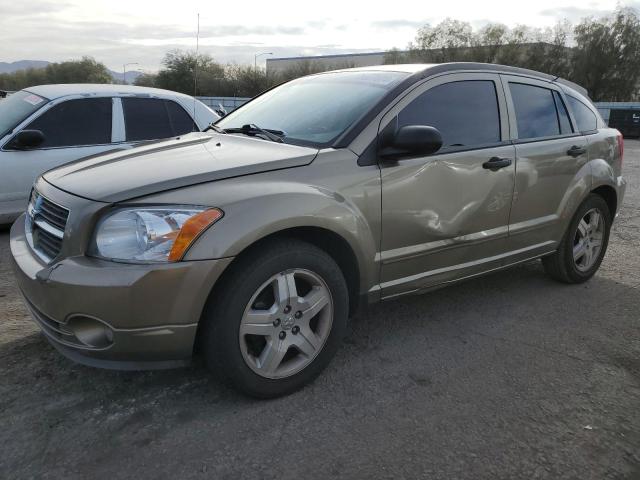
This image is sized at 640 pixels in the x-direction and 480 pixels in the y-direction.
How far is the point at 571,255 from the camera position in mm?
4547

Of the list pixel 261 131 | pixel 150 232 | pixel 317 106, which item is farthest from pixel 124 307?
pixel 317 106

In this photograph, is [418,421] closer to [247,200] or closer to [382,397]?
[382,397]

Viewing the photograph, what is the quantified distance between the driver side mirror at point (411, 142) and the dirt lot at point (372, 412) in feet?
3.92

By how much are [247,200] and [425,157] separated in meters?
1.22

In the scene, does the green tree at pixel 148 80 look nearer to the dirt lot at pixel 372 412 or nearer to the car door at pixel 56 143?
the car door at pixel 56 143

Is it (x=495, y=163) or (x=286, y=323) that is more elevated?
(x=495, y=163)

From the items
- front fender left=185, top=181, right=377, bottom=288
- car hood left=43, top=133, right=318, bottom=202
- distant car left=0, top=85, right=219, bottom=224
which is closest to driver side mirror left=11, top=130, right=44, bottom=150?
distant car left=0, top=85, right=219, bottom=224

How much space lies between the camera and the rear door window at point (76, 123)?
5.75m

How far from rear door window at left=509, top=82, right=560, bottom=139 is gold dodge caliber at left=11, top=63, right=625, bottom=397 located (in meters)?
0.02

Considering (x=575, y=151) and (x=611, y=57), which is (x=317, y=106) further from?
(x=611, y=57)

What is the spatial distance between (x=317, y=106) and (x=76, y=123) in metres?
3.48

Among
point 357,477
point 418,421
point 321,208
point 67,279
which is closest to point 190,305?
point 67,279

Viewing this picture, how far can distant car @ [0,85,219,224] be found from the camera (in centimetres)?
557

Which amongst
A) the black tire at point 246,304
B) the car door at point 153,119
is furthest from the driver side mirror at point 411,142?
the car door at point 153,119
